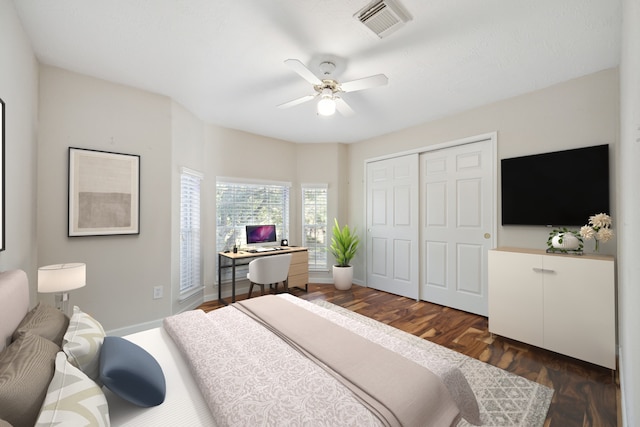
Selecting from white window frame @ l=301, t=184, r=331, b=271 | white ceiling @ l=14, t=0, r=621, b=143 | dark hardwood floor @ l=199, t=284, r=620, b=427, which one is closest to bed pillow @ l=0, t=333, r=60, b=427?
white ceiling @ l=14, t=0, r=621, b=143

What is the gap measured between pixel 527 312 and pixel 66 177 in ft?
14.5

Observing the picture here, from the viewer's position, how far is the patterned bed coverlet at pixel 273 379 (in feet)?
3.16

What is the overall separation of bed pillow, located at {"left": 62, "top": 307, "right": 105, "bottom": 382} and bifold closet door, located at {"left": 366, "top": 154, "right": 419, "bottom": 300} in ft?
11.9

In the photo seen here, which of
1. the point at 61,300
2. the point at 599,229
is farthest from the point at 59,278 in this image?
the point at 599,229

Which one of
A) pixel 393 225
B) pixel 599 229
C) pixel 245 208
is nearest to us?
pixel 599 229

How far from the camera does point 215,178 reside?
3.98 m

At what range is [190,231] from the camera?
11.7ft

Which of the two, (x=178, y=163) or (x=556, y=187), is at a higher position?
(x=178, y=163)

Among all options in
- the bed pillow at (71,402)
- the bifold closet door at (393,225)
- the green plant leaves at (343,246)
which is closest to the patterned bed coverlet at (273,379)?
the bed pillow at (71,402)

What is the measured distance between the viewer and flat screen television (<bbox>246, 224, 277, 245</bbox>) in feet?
13.6

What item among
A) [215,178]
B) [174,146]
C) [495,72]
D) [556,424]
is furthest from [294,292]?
[495,72]

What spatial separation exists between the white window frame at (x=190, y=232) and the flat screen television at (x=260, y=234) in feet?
2.35

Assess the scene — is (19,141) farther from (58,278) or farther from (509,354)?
(509,354)

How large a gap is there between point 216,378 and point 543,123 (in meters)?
3.58
